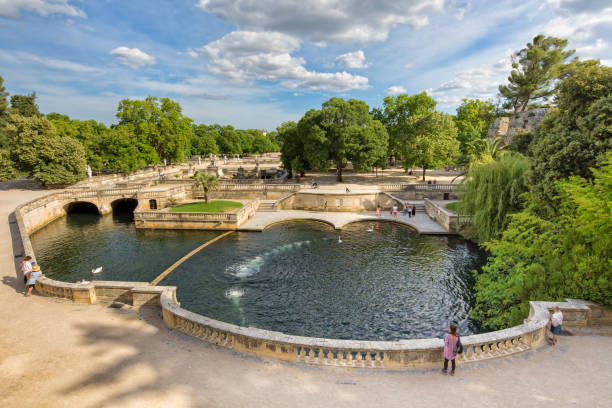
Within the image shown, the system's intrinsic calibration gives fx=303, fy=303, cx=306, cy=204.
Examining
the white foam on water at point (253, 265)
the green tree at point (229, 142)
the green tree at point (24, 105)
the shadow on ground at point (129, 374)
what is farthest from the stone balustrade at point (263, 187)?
the green tree at point (229, 142)

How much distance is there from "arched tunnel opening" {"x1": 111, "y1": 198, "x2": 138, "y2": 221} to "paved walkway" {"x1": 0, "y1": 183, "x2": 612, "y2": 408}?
32.0 meters

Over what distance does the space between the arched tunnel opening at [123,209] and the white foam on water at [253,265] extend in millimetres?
23652

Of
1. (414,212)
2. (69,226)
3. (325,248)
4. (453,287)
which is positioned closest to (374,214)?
(414,212)

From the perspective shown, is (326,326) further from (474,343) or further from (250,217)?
(250,217)

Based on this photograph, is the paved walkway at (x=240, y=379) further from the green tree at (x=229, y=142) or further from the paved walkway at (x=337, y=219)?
the green tree at (x=229, y=142)

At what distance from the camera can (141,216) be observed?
34.3 meters

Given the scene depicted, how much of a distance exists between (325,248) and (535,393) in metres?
19.7

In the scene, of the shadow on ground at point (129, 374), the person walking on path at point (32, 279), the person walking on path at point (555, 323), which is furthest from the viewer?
the person walking on path at point (32, 279)

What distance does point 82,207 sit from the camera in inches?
1754

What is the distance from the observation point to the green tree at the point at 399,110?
189 feet

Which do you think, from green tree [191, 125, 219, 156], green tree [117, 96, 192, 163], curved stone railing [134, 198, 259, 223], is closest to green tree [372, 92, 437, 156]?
curved stone railing [134, 198, 259, 223]

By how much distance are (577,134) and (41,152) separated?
60070 millimetres

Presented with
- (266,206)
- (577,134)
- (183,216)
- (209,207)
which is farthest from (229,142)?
(577,134)

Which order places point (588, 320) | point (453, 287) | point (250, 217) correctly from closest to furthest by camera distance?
point (588, 320) < point (453, 287) < point (250, 217)
